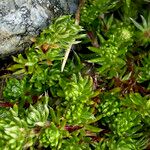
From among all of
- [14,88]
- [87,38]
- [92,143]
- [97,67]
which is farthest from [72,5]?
[92,143]

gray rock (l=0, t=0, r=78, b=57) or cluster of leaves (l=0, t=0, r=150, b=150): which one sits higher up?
gray rock (l=0, t=0, r=78, b=57)

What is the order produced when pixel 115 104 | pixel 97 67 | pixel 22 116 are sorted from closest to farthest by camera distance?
pixel 22 116, pixel 115 104, pixel 97 67

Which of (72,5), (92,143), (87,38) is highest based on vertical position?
(72,5)

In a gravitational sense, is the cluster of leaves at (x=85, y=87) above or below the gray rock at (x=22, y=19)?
below

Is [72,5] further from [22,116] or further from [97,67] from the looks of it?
[22,116]
